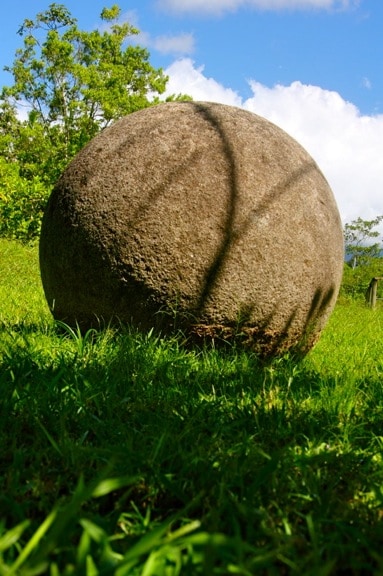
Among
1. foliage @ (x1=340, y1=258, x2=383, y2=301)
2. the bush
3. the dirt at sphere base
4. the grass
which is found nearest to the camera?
the grass

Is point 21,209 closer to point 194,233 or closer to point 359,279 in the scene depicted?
point 194,233

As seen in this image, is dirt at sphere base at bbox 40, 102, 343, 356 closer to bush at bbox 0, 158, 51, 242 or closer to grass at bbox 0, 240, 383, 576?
grass at bbox 0, 240, 383, 576

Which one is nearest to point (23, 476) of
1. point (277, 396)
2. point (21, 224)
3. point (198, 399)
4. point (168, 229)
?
point (198, 399)

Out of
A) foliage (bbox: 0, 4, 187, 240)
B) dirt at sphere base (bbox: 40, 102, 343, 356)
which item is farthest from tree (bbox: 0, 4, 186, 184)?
dirt at sphere base (bbox: 40, 102, 343, 356)

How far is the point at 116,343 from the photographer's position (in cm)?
439

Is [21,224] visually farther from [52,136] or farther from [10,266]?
[52,136]

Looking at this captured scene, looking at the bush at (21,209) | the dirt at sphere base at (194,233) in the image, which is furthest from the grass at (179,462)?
the bush at (21,209)

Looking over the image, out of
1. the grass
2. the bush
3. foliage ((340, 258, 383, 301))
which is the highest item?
foliage ((340, 258, 383, 301))

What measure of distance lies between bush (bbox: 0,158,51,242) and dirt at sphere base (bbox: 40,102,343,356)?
1105 cm

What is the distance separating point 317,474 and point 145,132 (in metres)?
3.16

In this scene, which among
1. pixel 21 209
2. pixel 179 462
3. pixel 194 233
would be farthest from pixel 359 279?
pixel 179 462

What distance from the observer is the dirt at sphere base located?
4375 mm

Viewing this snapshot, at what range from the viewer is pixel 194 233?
14.2ft

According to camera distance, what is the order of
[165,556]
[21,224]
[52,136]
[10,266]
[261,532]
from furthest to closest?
1. [52,136]
2. [21,224]
3. [10,266]
4. [261,532]
5. [165,556]
